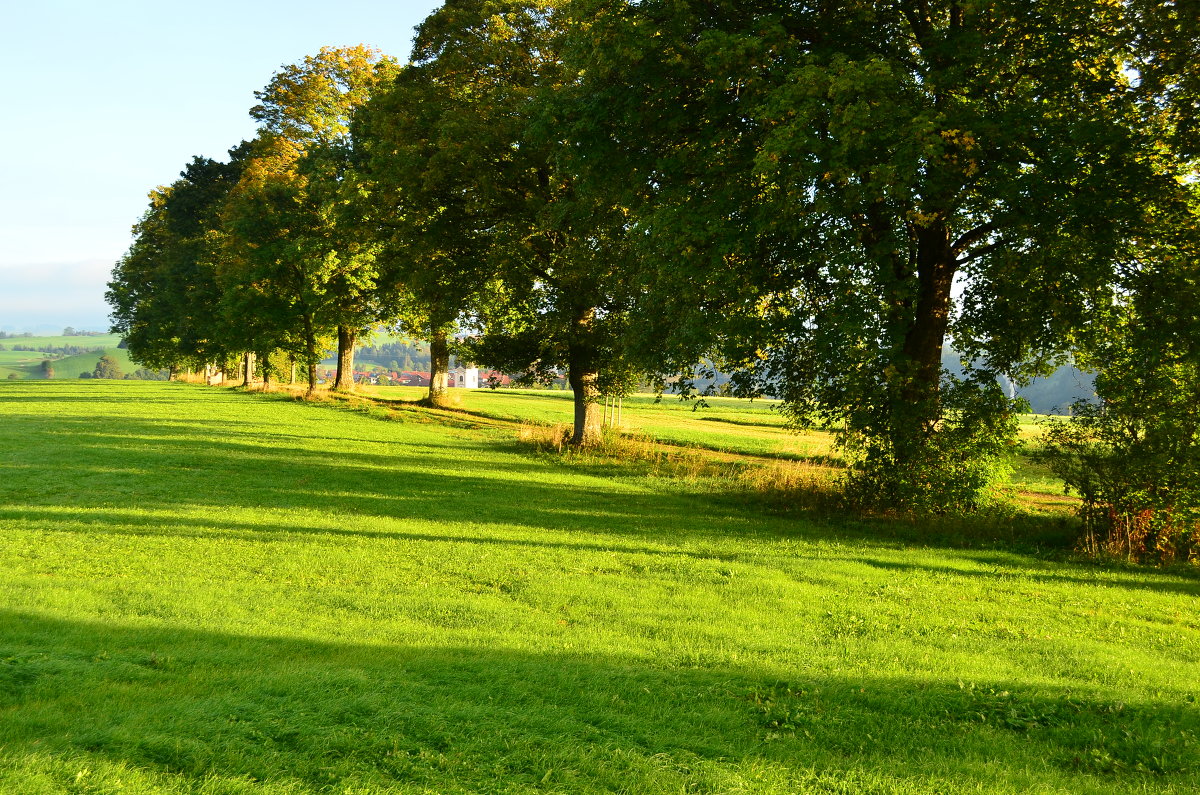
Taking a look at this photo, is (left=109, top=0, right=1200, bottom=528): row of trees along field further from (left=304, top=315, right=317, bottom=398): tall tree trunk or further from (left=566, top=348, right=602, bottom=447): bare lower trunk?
(left=304, top=315, right=317, bottom=398): tall tree trunk

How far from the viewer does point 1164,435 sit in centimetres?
1276

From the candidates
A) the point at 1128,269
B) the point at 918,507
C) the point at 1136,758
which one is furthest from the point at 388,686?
the point at 1128,269

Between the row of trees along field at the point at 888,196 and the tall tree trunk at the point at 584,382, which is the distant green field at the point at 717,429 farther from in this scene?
the row of trees along field at the point at 888,196

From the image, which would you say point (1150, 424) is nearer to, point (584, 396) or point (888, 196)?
point (888, 196)

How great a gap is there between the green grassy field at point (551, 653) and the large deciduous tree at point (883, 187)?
3.06 metres

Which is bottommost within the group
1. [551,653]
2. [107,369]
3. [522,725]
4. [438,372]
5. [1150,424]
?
[107,369]

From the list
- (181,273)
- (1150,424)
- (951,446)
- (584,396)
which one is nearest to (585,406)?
(584,396)

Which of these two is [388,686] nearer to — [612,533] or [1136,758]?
[1136,758]

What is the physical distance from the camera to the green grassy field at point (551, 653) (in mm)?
5102

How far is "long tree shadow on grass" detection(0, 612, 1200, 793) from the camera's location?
191 inches

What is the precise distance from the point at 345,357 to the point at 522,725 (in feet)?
156

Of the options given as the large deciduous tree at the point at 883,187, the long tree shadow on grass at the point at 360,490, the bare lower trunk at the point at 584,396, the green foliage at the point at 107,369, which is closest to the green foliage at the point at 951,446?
the large deciduous tree at the point at 883,187

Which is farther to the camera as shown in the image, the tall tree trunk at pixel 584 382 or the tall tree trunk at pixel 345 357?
the tall tree trunk at pixel 345 357

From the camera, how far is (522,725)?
5684 mm
